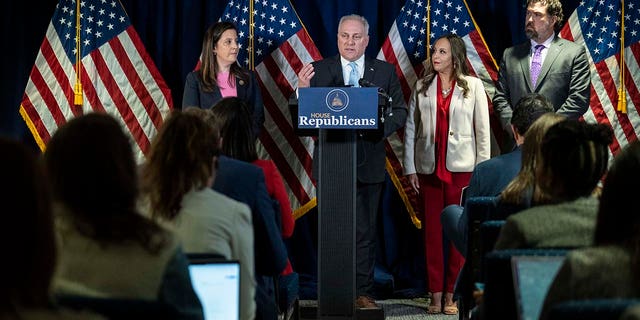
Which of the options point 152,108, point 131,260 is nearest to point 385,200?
point 152,108

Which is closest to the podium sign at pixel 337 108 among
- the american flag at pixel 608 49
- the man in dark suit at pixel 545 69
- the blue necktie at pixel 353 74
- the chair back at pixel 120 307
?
the blue necktie at pixel 353 74

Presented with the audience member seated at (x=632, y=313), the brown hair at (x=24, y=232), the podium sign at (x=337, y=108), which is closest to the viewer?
the brown hair at (x=24, y=232)

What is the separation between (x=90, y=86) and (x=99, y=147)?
16.8ft

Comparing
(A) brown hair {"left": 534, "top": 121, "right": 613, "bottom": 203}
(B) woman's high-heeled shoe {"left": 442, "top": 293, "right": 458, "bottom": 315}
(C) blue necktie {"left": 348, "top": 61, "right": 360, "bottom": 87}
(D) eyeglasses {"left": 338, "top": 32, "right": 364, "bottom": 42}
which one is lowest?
(B) woman's high-heeled shoe {"left": 442, "top": 293, "right": 458, "bottom": 315}

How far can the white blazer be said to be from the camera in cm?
654

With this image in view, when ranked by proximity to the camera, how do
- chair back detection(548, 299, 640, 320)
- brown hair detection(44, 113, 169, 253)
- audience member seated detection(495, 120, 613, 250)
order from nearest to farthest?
chair back detection(548, 299, 640, 320) < brown hair detection(44, 113, 169, 253) < audience member seated detection(495, 120, 613, 250)

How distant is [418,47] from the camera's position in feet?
23.6

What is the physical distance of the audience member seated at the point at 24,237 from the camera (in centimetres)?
163

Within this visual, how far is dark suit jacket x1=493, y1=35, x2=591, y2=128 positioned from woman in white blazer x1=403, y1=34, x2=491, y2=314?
0.71 feet

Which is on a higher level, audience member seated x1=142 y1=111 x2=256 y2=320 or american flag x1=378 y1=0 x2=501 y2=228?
american flag x1=378 y1=0 x2=501 y2=228

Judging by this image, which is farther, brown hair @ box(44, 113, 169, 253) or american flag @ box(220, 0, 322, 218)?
american flag @ box(220, 0, 322, 218)

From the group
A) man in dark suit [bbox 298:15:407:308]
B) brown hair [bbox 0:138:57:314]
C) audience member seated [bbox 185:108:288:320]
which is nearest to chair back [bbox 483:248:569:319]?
audience member seated [bbox 185:108:288:320]

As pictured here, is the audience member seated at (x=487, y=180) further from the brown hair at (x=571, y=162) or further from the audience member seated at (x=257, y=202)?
the brown hair at (x=571, y=162)

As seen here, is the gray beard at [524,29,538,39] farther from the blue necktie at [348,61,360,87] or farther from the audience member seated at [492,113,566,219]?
the audience member seated at [492,113,566,219]
